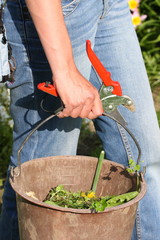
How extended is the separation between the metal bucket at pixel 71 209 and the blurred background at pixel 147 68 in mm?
1497

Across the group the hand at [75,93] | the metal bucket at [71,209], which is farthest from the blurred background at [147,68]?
the hand at [75,93]

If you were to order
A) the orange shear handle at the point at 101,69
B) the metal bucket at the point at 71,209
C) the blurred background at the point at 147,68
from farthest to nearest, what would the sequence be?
the blurred background at the point at 147,68, the orange shear handle at the point at 101,69, the metal bucket at the point at 71,209

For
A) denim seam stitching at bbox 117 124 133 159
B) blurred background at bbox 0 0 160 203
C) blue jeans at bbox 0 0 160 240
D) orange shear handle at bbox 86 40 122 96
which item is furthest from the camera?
blurred background at bbox 0 0 160 203

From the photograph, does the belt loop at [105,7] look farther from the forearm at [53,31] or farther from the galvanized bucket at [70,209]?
the galvanized bucket at [70,209]

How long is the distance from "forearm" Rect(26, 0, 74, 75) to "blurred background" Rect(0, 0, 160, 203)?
6.14ft

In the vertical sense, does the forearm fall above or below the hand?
above

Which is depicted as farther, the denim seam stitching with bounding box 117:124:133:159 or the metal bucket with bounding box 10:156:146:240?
the denim seam stitching with bounding box 117:124:133:159

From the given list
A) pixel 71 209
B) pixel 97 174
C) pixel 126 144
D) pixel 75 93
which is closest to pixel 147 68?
pixel 126 144

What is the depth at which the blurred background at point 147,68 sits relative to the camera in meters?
3.71

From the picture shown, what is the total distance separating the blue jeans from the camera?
79.0 inches

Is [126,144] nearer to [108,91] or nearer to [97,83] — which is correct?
[97,83]

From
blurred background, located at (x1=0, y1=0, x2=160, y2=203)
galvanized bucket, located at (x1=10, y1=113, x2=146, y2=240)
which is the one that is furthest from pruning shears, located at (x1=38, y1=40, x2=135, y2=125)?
blurred background, located at (x1=0, y1=0, x2=160, y2=203)

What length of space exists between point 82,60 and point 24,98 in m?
0.29

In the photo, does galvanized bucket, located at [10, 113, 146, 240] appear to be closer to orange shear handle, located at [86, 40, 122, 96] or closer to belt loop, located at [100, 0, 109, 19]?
orange shear handle, located at [86, 40, 122, 96]
